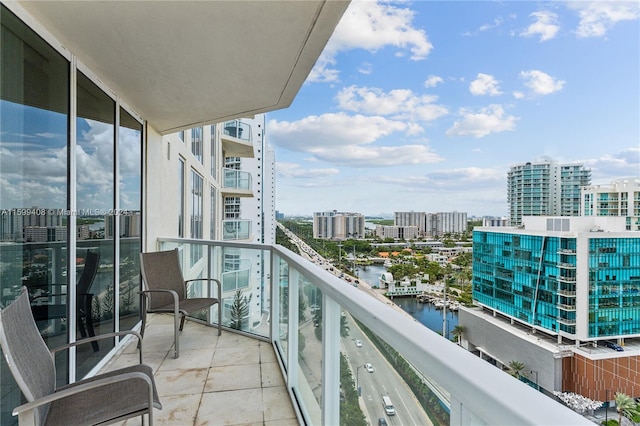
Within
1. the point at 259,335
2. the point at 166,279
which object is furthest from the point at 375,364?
the point at 166,279

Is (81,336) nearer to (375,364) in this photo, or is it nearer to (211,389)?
(211,389)

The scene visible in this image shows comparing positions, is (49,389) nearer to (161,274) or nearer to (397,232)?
(161,274)

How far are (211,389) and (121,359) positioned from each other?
128 centimetres

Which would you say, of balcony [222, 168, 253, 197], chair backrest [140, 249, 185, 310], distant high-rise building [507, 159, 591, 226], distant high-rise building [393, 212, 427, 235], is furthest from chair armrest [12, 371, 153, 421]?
balcony [222, 168, 253, 197]

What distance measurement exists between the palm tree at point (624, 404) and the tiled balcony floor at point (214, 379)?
1916 millimetres

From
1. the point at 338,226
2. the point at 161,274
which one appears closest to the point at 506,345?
the point at 161,274

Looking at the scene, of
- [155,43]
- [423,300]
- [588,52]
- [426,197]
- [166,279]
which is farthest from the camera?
[426,197]

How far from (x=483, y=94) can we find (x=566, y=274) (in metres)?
9.05

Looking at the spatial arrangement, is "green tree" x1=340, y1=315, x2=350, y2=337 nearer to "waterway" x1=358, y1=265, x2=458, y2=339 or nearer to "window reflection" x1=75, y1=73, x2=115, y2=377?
"waterway" x1=358, y1=265, x2=458, y2=339

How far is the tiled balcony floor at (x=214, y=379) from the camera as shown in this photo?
254 centimetres

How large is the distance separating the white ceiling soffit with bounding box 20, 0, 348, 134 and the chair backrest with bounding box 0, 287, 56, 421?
1772 millimetres

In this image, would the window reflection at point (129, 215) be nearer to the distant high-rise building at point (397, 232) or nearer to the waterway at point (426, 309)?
the waterway at point (426, 309)

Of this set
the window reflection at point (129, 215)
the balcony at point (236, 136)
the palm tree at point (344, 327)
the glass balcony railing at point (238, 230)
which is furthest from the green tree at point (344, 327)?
the balcony at point (236, 136)

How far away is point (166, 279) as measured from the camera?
13.4ft
